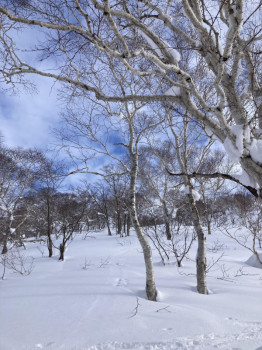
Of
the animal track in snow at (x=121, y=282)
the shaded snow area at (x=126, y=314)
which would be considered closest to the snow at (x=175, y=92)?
the shaded snow area at (x=126, y=314)

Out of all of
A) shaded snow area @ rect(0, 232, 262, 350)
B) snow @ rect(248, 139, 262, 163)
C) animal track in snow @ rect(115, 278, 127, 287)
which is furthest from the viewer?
animal track in snow @ rect(115, 278, 127, 287)

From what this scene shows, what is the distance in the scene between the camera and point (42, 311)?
3521mm

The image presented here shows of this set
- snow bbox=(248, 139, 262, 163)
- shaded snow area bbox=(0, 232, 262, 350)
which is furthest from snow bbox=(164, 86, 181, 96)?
shaded snow area bbox=(0, 232, 262, 350)

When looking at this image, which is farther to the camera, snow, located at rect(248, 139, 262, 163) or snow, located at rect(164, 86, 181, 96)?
snow, located at rect(164, 86, 181, 96)

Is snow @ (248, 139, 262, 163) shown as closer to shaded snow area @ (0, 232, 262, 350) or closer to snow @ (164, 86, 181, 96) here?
snow @ (164, 86, 181, 96)

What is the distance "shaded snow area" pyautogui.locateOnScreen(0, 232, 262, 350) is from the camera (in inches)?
101

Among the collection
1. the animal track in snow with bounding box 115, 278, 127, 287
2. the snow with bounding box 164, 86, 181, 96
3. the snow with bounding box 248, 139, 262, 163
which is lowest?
the animal track in snow with bounding box 115, 278, 127, 287

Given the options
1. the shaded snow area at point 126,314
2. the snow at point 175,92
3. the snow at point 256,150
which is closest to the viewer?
the snow at point 256,150

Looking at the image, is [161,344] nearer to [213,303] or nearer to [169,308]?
[169,308]

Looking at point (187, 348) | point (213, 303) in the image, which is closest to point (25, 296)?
point (187, 348)

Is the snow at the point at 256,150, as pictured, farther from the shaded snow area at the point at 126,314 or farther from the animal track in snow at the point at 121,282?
the animal track in snow at the point at 121,282

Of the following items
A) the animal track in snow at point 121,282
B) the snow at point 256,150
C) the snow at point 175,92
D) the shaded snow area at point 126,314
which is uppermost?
the snow at point 175,92

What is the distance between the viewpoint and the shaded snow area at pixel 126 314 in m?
2.57

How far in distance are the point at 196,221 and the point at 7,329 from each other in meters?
4.15
